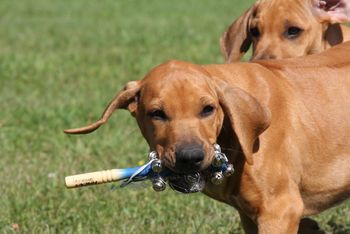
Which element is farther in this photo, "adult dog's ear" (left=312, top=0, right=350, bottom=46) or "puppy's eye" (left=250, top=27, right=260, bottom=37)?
"puppy's eye" (left=250, top=27, right=260, bottom=37)

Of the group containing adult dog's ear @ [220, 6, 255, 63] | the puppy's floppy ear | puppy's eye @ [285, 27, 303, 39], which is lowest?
adult dog's ear @ [220, 6, 255, 63]

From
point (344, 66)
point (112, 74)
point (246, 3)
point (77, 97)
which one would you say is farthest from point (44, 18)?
point (344, 66)

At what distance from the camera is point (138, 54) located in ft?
46.3

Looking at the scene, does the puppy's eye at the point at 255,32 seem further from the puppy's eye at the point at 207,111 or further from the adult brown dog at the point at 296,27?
the puppy's eye at the point at 207,111

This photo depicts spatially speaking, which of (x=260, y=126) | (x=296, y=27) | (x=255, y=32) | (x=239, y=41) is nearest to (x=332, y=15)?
(x=296, y=27)

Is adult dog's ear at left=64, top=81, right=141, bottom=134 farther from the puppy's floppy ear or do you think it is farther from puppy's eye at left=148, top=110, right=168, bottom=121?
the puppy's floppy ear

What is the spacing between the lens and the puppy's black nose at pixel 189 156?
4664 millimetres

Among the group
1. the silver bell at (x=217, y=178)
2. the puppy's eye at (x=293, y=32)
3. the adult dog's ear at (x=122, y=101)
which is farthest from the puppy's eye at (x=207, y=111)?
the puppy's eye at (x=293, y=32)

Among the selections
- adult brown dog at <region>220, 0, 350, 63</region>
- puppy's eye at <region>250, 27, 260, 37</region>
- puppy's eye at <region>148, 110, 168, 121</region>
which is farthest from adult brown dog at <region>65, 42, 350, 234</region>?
puppy's eye at <region>250, 27, 260, 37</region>

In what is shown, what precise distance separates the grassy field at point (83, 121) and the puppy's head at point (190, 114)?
5.53 feet

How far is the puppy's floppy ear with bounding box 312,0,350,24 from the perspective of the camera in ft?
24.5

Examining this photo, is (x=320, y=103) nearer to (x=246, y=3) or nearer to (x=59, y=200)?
(x=59, y=200)

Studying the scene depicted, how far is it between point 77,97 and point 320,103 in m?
5.79

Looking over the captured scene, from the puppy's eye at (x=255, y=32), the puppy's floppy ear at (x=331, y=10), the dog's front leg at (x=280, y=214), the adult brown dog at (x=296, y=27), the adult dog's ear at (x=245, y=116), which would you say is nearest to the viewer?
the adult dog's ear at (x=245, y=116)
